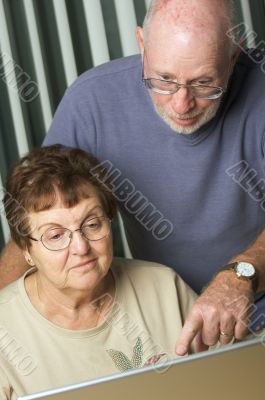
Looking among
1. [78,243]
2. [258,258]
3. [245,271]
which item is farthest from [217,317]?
[78,243]

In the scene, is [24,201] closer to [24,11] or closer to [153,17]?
[153,17]

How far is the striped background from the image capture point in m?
2.40

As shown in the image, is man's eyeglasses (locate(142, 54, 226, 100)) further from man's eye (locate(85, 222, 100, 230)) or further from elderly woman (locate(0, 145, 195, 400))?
man's eye (locate(85, 222, 100, 230))

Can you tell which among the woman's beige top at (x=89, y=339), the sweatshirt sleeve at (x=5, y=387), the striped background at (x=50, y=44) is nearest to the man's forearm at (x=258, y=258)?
the woman's beige top at (x=89, y=339)

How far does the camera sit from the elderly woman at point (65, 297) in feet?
4.92

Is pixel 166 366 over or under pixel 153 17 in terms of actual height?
under

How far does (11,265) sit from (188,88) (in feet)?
2.20

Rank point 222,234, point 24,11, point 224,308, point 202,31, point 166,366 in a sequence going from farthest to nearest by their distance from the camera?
1. point 24,11
2. point 222,234
3. point 202,31
4. point 224,308
5. point 166,366

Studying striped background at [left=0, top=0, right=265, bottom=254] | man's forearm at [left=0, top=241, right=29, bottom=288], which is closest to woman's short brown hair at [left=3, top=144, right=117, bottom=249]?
man's forearm at [left=0, top=241, right=29, bottom=288]

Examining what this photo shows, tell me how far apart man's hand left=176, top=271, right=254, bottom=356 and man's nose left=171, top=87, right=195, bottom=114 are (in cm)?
45

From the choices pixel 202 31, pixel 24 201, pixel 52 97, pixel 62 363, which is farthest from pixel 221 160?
pixel 52 97

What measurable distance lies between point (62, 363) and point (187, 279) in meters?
0.51

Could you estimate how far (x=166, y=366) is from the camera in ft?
2.67

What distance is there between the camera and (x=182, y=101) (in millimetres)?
1544
